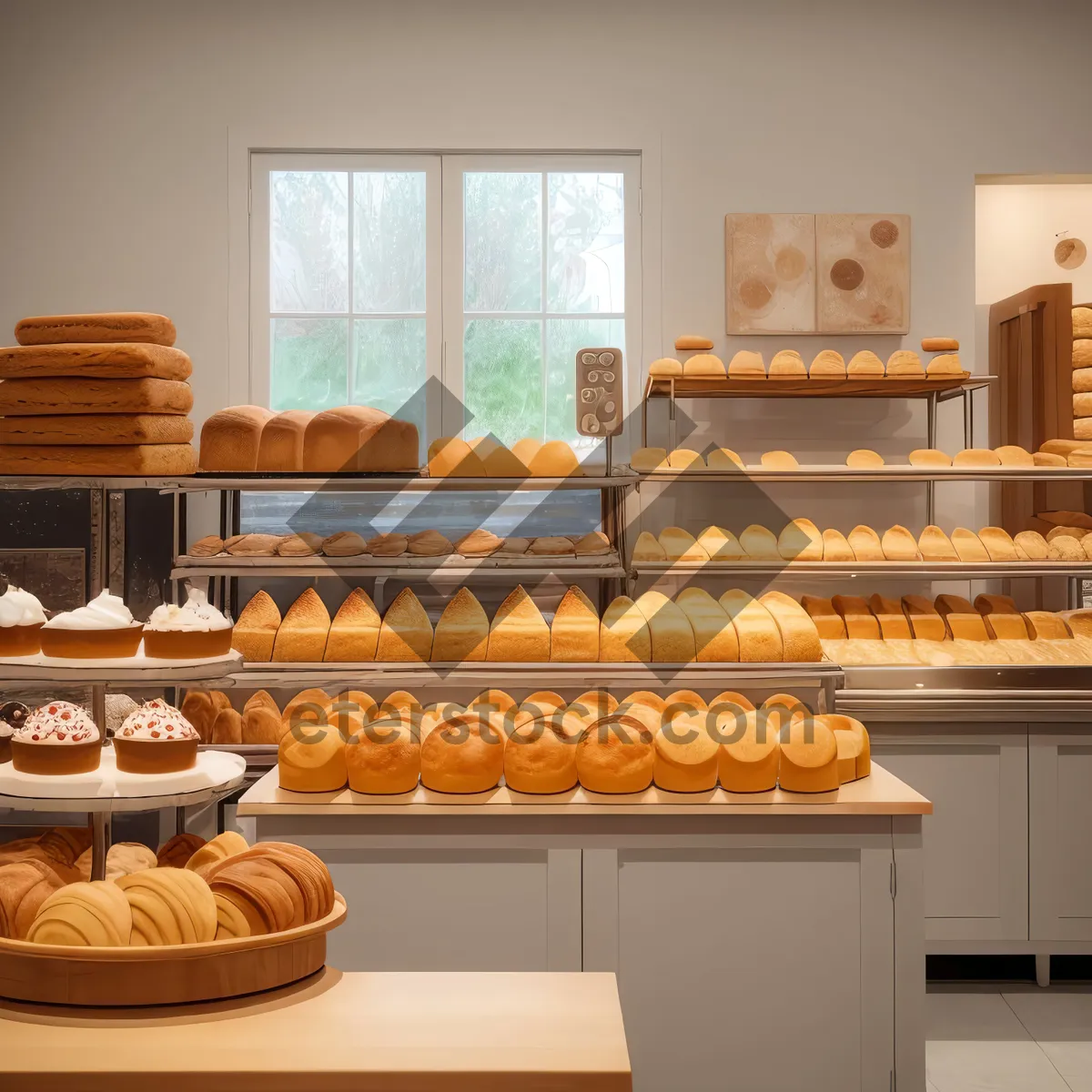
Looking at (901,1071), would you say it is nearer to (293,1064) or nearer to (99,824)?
(293,1064)

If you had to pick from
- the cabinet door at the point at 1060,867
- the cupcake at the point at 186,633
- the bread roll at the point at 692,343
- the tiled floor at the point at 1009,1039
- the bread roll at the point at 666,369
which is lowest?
the tiled floor at the point at 1009,1039

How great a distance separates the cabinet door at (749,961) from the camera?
6.63 feet

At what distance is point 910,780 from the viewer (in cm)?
318

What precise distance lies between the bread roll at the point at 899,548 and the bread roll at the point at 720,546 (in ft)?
1.60

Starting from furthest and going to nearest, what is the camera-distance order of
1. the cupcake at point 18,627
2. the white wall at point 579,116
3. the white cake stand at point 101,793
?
the white wall at point 579,116, the cupcake at point 18,627, the white cake stand at point 101,793

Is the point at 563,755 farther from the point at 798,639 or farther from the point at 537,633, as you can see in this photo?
the point at 798,639

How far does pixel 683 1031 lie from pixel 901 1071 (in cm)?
43

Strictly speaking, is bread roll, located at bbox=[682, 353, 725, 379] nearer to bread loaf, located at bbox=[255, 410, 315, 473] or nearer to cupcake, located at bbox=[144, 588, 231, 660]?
bread loaf, located at bbox=[255, 410, 315, 473]

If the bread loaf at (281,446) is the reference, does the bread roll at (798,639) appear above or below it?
below

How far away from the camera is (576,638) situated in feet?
9.29

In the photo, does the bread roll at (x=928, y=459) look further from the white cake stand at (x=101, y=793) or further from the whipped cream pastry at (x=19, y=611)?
the whipped cream pastry at (x=19, y=611)

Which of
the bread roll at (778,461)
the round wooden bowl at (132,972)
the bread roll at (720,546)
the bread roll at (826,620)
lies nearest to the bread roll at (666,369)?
the bread roll at (778,461)

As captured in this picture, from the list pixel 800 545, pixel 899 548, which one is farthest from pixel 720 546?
pixel 899 548

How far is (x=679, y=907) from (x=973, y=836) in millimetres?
1532
